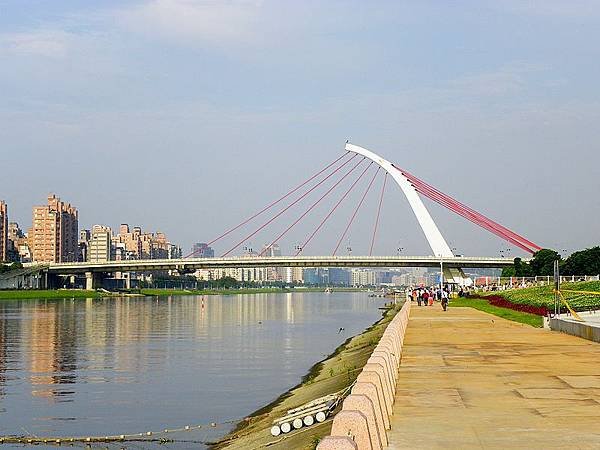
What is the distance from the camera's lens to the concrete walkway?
9562 mm

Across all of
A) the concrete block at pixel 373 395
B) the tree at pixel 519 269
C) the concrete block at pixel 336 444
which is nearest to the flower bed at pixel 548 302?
the concrete block at pixel 373 395

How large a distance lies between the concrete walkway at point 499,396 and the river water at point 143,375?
5059 millimetres

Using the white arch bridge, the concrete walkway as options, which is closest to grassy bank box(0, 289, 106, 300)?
the white arch bridge

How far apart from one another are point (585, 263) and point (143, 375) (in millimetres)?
64434

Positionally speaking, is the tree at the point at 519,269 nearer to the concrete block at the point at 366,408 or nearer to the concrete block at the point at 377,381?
the concrete block at the point at 377,381

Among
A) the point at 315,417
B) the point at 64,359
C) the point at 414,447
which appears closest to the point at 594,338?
the point at 315,417

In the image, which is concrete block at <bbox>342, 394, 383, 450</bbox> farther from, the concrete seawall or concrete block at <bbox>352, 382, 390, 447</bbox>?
the concrete seawall

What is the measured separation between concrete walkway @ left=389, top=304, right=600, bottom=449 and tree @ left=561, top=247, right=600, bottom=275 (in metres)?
64.2

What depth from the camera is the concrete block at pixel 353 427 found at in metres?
6.80

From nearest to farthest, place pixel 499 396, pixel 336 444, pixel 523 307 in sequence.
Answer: pixel 336 444 < pixel 499 396 < pixel 523 307

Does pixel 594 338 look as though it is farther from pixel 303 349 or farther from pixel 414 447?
pixel 303 349

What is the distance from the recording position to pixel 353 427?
6859mm

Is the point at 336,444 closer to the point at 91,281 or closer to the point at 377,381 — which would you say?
the point at 377,381

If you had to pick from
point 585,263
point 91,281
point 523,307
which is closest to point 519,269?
point 585,263
